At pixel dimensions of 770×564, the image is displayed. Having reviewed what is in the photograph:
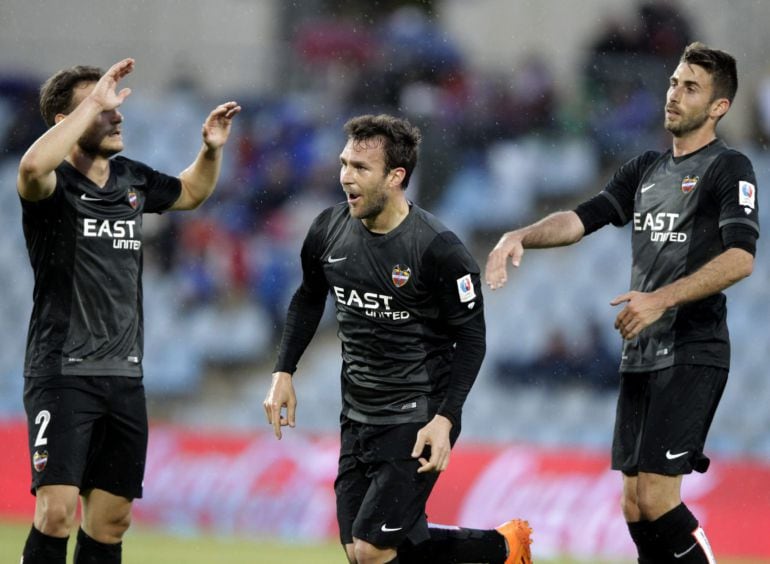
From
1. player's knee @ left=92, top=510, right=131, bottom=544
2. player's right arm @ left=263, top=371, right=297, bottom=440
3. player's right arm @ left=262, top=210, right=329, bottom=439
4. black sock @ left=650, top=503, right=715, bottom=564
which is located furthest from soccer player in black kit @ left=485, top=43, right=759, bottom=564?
player's knee @ left=92, top=510, right=131, bottom=544

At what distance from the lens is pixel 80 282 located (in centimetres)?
514

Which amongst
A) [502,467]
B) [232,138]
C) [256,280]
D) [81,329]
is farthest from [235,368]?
[81,329]

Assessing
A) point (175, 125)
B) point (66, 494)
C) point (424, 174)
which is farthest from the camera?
point (175, 125)

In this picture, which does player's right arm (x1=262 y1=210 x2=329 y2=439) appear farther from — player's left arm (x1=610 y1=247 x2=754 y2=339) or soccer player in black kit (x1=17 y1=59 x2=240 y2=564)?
player's left arm (x1=610 y1=247 x2=754 y2=339)

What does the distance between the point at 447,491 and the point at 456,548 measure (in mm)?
3352

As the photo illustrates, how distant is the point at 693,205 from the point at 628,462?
41.8 inches

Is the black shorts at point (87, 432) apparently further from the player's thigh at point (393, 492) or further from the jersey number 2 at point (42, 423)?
the player's thigh at point (393, 492)

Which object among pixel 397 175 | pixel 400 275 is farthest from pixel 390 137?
pixel 400 275

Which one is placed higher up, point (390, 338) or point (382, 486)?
point (390, 338)

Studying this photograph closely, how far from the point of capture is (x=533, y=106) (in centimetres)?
1135

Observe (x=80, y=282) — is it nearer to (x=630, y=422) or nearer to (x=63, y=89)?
(x=63, y=89)

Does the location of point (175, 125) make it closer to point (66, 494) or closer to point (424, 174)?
point (424, 174)

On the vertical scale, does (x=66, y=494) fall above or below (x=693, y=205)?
below

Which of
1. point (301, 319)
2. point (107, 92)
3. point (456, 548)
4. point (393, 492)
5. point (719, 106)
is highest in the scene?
point (719, 106)
